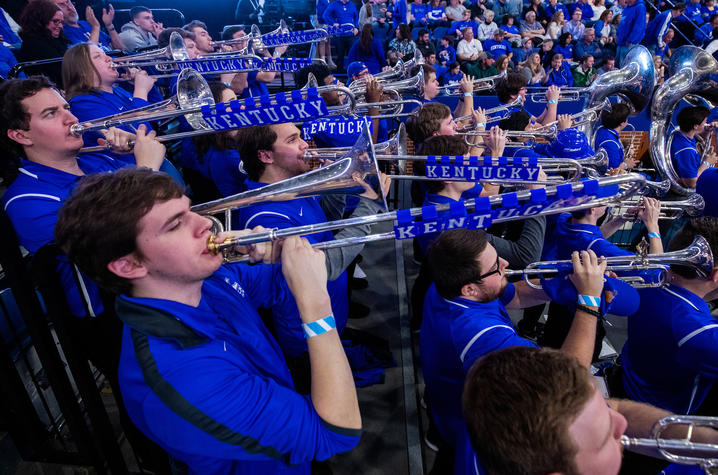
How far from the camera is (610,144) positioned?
15.3 feet

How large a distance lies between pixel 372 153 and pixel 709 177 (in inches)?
131

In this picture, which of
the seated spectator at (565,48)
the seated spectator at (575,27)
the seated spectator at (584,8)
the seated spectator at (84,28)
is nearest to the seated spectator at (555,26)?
the seated spectator at (575,27)

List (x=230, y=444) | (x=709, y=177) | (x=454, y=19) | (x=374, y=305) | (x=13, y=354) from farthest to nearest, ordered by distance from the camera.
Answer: (x=454, y=19) → (x=374, y=305) → (x=709, y=177) → (x=13, y=354) → (x=230, y=444)

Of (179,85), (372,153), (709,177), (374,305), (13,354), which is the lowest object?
(374,305)

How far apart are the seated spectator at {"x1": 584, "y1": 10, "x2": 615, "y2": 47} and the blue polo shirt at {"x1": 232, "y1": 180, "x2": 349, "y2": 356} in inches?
509

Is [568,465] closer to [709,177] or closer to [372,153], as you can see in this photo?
[372,153]

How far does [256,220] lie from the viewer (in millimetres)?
2199

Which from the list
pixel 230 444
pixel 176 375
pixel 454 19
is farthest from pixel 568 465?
pixel 454 19

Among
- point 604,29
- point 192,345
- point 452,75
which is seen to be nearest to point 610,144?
point 192,345

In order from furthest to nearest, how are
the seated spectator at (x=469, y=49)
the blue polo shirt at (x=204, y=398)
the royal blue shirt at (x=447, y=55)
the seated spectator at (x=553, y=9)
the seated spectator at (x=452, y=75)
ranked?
the seated spectator at (x=553, y=9), the seated spectator at (x=469, y=49), the royal blue shirt at (x=447, y=55), the seated spectator at (x=452, y=75), the blue polo shirt at (x=204, y=398)

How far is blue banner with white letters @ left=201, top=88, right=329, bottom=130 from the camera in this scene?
2.20 meters

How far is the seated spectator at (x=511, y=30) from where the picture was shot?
1170cm

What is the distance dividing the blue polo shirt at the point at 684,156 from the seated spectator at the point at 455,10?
342 inches

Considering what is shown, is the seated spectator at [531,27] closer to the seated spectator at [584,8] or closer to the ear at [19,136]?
the seated spectator at [584,8]
